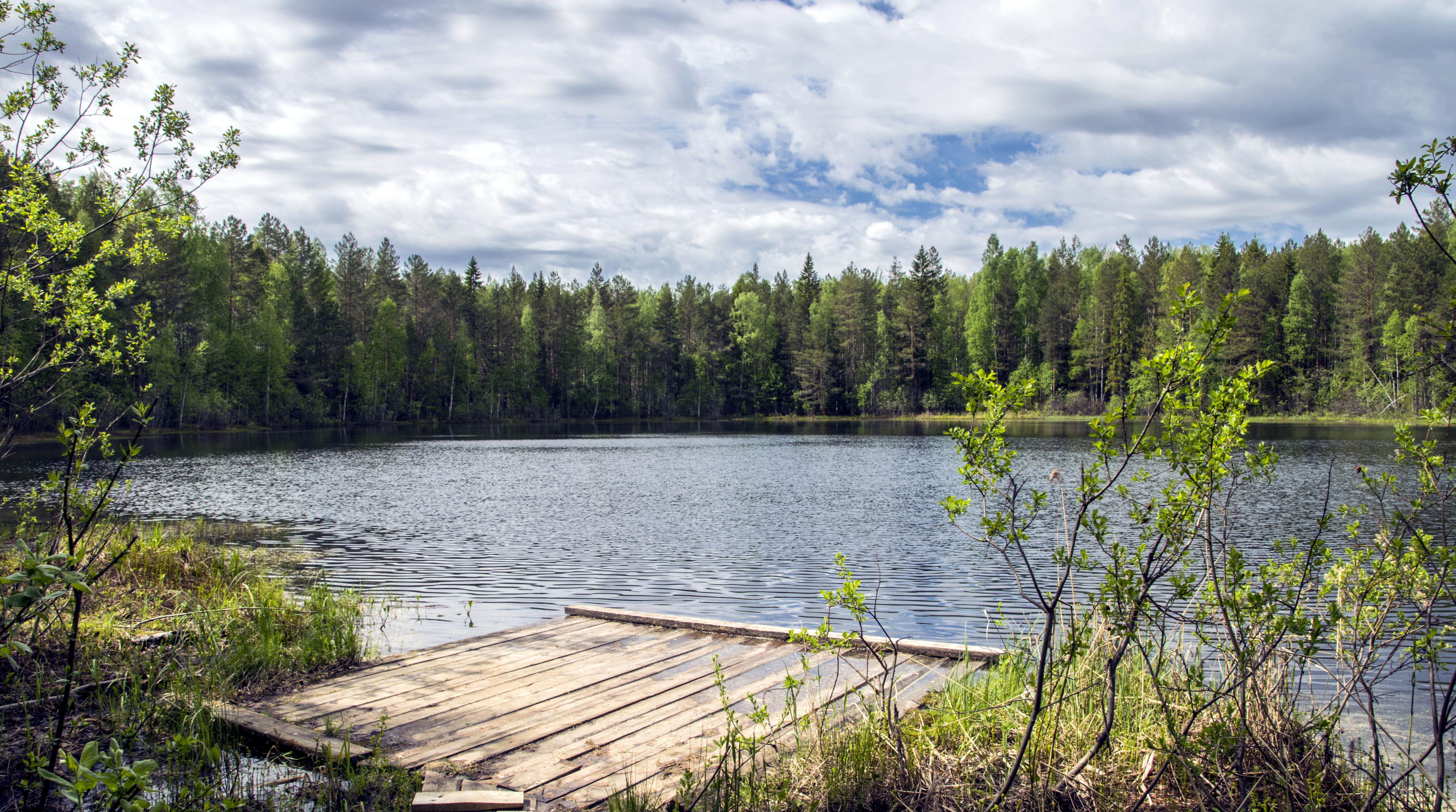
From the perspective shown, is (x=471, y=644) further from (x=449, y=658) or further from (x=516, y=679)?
(x=516, y=679)

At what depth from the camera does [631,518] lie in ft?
Result: 69.2

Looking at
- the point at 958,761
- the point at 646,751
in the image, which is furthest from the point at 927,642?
the point at 646,751

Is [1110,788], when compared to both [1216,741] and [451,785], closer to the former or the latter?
[1216,741]

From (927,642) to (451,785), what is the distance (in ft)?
12.6

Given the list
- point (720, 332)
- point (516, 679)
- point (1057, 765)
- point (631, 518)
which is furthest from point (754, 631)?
point (720, 332)

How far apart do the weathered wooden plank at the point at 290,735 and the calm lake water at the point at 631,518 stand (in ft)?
11.7

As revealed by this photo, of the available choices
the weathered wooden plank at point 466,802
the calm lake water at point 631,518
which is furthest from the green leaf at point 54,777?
the calm lake water at point 631,518

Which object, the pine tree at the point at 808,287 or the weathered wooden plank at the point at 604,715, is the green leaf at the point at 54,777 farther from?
the pine tree at the point at 808,287

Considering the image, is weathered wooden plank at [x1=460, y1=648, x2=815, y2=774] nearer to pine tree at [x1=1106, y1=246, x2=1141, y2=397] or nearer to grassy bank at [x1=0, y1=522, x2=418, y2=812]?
grassy bank at [x1=0, y1=522, x2=418, y2=812]

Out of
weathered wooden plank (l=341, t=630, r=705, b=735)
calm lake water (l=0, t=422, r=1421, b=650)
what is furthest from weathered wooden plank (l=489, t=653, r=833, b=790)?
calm lake water (l=0, t=422, r=1421, b=650)

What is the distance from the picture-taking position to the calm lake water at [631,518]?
12.3 meters

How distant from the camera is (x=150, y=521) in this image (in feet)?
62.6

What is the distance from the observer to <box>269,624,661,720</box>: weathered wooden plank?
5.61 meters

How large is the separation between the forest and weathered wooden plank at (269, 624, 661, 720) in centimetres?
4169
